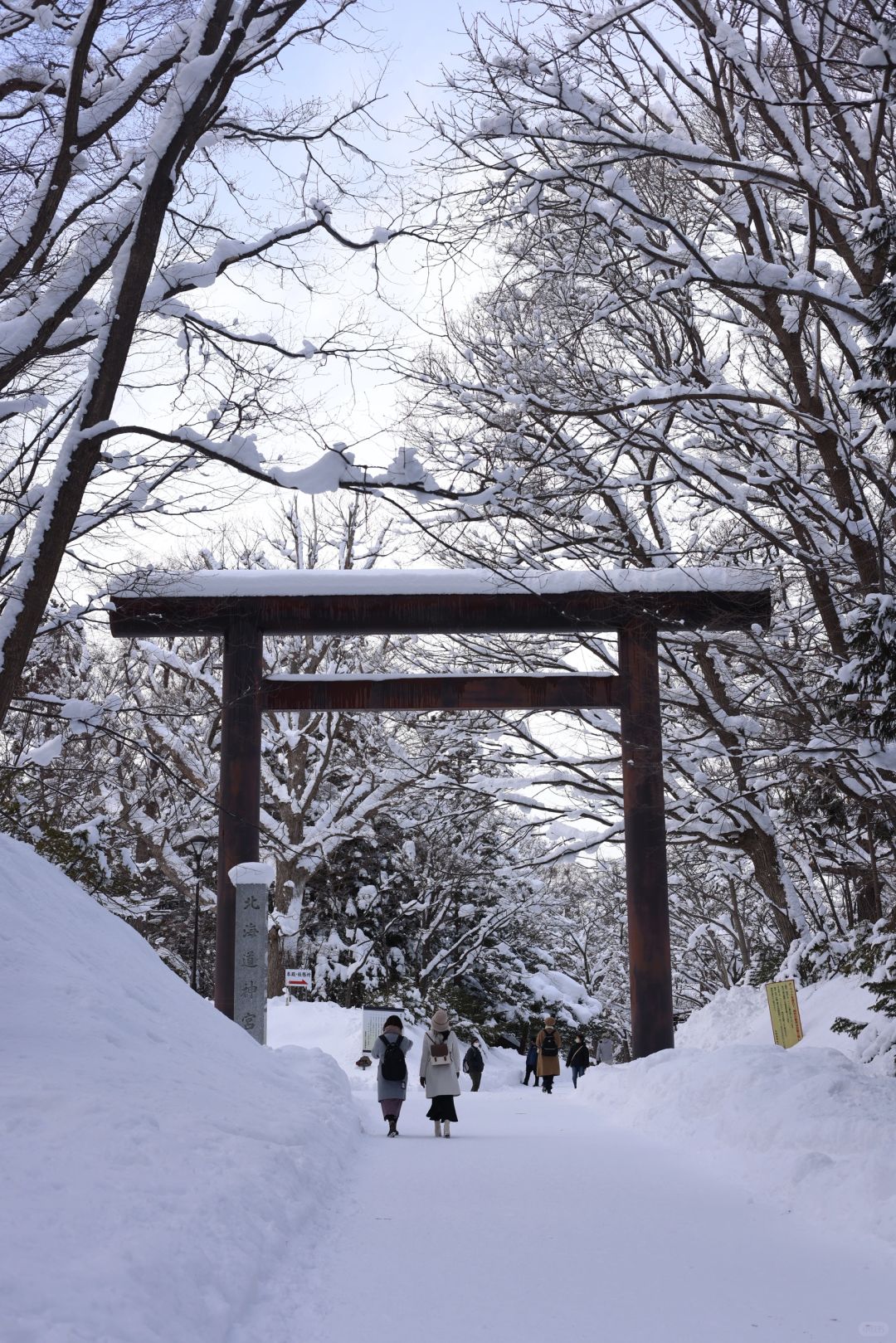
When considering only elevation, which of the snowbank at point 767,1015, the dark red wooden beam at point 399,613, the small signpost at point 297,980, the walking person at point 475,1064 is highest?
the dark red wooden beam at point 399,613

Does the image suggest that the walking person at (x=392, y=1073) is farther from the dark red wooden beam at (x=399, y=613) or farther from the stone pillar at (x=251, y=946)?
the dark red wooden beam at (x=399, y=613)

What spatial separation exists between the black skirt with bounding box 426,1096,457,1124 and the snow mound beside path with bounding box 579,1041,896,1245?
1.77 meters

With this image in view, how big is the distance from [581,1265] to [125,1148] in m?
2.07

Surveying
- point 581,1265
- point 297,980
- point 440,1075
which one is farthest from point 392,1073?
point 297,980

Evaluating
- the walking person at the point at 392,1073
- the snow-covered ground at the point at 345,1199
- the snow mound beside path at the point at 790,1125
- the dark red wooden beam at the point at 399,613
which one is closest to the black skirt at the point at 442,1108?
the walking person at the point at 392,1073

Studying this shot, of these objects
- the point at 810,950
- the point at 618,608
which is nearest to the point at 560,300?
the point at 618,608

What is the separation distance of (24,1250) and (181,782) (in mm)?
5785

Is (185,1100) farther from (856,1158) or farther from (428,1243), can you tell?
(856,1158)

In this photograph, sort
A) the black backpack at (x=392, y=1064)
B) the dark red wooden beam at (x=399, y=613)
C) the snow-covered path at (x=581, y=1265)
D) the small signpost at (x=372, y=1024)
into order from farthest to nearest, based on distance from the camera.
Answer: the small signpost at (x=372, y=1024), the dark red wooden beam at (x=399, y=613), the black backpack at (x=392, y=1064), the snow-covered path at (x=581, y=1265)

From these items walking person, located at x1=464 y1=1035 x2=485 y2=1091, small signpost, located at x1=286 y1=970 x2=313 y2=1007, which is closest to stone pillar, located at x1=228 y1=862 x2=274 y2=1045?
walking person, located at x1=464 y1=1035 x2=485 y2=1091

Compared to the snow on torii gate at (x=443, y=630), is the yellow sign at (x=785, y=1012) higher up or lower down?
lower down

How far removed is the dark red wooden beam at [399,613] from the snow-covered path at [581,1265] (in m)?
6.66

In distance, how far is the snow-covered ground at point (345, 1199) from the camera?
13.1ft

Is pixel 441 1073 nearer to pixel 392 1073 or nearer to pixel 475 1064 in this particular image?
pixel 392 1073
